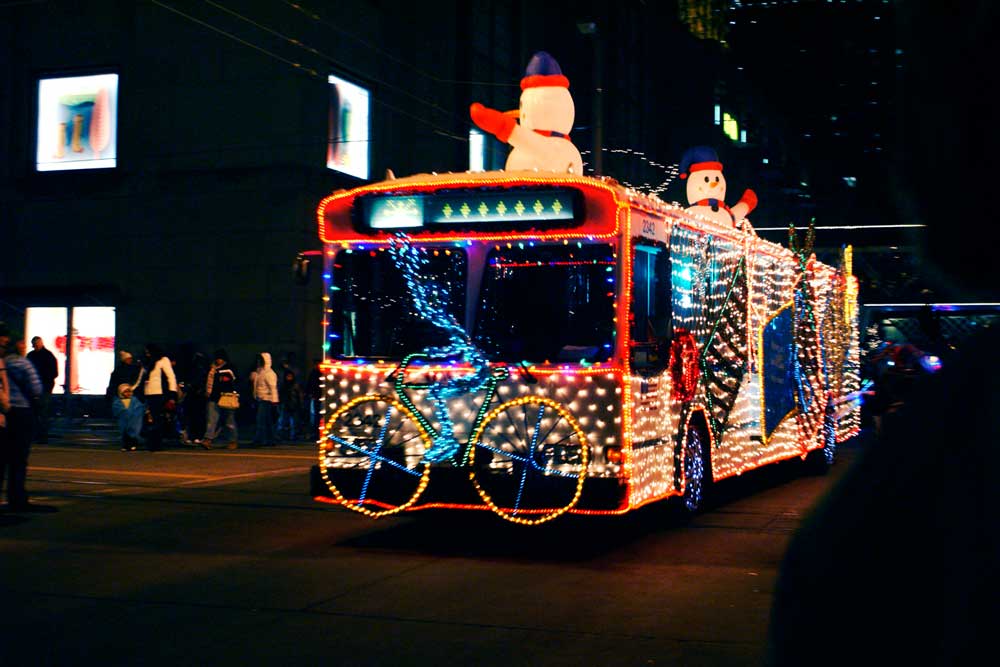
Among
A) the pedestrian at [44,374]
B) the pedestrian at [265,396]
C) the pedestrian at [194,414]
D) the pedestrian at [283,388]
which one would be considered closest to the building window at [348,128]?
the pedestrian at [283,388]

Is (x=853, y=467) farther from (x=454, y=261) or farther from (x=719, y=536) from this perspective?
(x=719, y=536)

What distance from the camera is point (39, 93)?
104 ft

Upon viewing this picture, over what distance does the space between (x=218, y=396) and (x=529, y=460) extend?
13.2 metres

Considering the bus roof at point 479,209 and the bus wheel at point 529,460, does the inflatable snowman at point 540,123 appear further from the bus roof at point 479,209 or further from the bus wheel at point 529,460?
the bus wheel at point 529,460

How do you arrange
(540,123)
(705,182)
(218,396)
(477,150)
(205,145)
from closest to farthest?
1. (540,123)
2. (705,182)
3. (218,396)
4. (205,145)
5. (477,150)

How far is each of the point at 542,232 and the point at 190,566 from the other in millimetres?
3777

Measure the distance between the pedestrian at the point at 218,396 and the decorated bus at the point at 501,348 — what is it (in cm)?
1164

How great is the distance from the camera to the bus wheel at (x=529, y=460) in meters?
9.95

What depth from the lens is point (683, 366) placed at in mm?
11578

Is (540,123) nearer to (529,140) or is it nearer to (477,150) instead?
(529,140)

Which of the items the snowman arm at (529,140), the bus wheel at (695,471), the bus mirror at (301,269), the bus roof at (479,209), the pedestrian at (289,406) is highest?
the snowman arm at (529,140)

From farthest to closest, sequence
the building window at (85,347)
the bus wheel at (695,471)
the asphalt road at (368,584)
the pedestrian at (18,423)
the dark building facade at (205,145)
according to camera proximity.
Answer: the building window at (85,347)
the dark building facade at (205,145)
the pedestrian at (18,423)
the bus wheel at (695,471)
the asphalt road at (368,584)

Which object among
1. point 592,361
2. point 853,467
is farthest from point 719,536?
point 853,467

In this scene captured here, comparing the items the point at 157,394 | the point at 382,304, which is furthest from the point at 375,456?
the point at 157,394
